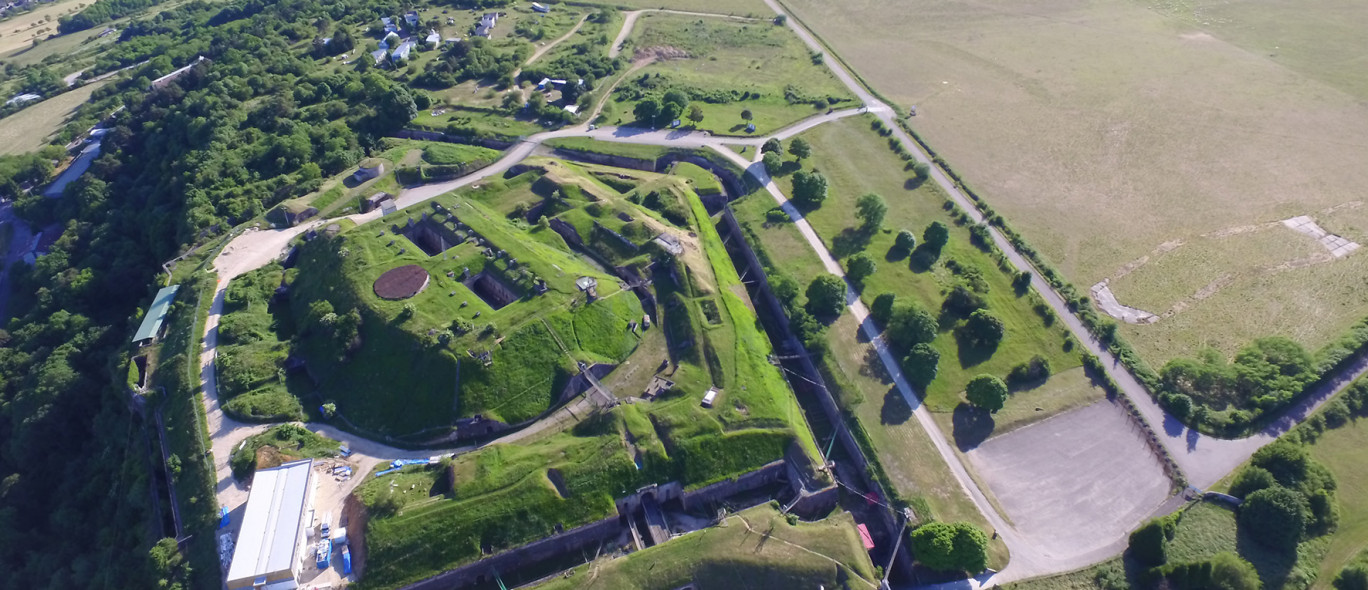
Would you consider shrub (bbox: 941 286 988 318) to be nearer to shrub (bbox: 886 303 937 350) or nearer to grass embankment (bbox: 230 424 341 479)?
shrub (bbox: 886 303 937 350)

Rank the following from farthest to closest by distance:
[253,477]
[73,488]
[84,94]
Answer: [84,94]
[73,488]
[253,477]

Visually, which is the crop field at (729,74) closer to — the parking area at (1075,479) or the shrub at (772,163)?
the shrub at (772,163)

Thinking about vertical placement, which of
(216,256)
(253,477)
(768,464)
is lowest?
(768,464)

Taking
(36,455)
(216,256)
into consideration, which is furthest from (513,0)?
(36,455)

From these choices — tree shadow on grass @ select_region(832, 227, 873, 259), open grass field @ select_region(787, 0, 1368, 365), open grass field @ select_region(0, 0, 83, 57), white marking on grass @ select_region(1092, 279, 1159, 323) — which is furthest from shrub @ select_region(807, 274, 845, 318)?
open grass field @ select_region(0, 0, 83, 57)

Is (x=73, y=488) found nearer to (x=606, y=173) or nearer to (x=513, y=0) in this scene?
(x=606, y=173)

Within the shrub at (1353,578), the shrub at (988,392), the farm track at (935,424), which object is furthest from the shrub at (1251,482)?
the shrub at (988,392)

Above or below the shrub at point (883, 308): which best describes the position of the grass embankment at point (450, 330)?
above
